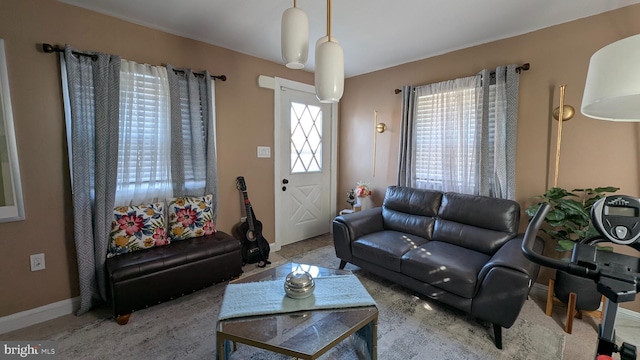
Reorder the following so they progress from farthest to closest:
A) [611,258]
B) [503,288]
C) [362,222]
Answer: [362,222] < [503,288] < [611,258]

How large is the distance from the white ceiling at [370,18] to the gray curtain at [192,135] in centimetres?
48

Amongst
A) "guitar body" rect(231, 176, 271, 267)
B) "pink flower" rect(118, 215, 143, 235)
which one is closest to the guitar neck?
"guitar body" rect(231, 176, 271, 267)

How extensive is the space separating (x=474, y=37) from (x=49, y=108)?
12.5 feet

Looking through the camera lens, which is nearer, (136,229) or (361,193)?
(136,229)

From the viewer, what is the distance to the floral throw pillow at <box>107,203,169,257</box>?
2.25m

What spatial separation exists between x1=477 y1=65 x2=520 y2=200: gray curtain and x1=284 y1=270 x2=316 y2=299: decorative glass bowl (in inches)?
85.5

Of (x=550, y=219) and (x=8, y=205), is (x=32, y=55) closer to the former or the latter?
(x=8, y=205)

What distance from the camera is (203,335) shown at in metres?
1.95

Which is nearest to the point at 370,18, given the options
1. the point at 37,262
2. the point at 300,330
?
the point at 300,330

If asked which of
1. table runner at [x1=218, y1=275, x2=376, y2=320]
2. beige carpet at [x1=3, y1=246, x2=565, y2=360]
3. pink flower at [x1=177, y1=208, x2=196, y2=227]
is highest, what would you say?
pink flower at [x1=177, y1=208, x2=196, y2=227]

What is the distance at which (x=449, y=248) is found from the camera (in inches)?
98.3

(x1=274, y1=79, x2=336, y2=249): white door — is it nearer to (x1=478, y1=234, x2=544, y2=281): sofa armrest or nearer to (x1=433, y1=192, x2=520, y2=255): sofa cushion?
(x1=433, y1=192, x2=520, y2=255): sofa cushion

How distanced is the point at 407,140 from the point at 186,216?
2.65 m

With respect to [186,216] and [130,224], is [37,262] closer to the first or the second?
[130,224]
